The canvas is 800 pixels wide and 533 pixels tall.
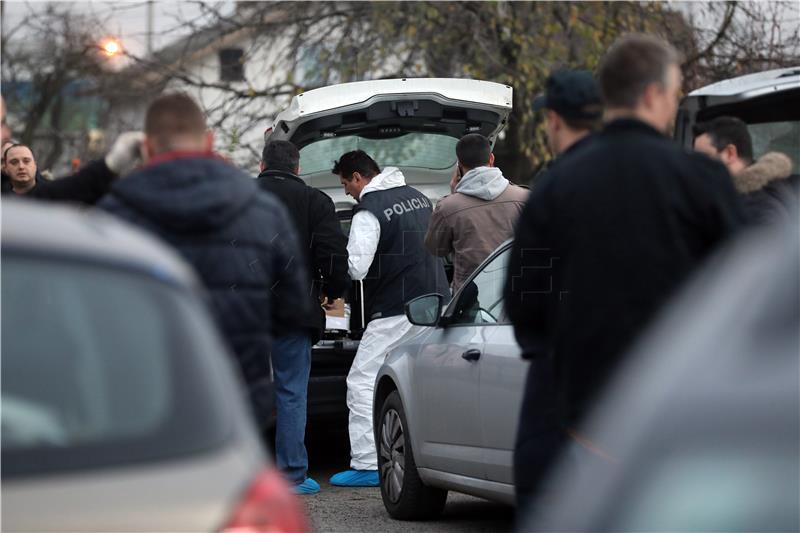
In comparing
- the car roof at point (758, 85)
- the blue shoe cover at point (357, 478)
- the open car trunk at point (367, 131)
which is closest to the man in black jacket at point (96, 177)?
the open car trunk at point (367, 131)

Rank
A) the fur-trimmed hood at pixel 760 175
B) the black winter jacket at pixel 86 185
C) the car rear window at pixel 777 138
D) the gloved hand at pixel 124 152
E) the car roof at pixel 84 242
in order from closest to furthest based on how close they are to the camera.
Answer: the car roof at pixel 84 242, the gloved hand at pixel 124 152, the black winter jacket at pixel 86 185, the fur-trimmed hood at pixel 760 175, the car rear window at pixel 777 138

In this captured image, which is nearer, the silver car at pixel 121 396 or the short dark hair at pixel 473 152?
the silver car at pixel 121 396

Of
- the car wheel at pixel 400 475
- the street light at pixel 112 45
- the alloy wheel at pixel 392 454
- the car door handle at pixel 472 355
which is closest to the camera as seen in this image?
the car door handle at pixel 472 355

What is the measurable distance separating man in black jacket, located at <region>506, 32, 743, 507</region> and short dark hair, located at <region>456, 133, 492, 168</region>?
4480mm

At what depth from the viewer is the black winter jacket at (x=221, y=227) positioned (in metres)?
4.19

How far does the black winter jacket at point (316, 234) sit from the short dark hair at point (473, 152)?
857 mm

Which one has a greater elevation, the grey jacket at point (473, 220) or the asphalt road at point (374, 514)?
the grey jacket at point (473, 220)

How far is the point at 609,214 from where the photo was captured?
3.95m

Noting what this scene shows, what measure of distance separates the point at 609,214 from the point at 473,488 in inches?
Answer: 128

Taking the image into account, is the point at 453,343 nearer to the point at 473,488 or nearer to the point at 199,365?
the point at 473,488

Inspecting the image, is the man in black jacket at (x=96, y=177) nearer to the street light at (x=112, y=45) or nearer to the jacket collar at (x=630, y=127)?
the jacket collar at (x=630, y=127)

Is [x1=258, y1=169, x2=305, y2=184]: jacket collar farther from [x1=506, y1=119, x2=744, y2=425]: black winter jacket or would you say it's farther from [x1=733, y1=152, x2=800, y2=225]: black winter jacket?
[x1=506, y1=119, x2=744, y2=425]: black winter jacket

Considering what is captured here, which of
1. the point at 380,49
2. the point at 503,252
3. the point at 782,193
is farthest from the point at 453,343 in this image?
the point at 380,49

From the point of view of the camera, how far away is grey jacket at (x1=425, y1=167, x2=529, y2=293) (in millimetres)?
8516
